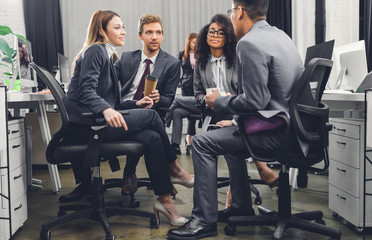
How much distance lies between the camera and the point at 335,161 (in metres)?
2.08

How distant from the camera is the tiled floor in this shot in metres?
1.81

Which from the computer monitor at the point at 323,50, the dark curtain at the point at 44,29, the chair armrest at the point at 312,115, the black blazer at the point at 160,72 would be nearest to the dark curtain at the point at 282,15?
the computer monitor at the point at 323,50

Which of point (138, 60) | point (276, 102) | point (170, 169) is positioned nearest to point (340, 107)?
point (276, 102)

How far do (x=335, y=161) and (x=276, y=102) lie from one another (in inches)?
28.1

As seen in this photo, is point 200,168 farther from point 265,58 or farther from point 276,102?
point 265,58

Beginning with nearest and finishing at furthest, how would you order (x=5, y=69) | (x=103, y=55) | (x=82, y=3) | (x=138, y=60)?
(x=103, y=55), (x=138, y=60), (x=5, y=69), (x=82, y=3)

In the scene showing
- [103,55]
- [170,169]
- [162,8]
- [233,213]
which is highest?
[162,8]

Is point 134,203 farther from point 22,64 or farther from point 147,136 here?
point 22,64

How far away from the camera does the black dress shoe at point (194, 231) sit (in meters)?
1.69

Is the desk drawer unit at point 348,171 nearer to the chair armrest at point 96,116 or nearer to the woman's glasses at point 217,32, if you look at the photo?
the woman's glasses at point 217,32

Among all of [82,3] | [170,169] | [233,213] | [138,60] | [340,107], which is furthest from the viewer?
[82,3]

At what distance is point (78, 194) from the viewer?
99.0 inches

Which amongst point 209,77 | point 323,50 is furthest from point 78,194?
point 323,50

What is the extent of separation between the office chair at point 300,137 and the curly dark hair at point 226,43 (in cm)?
93
